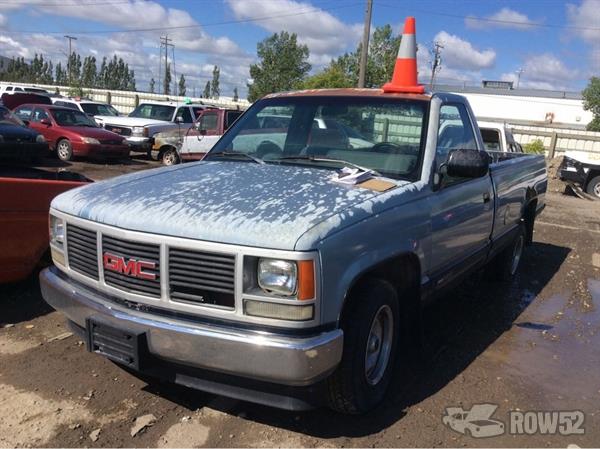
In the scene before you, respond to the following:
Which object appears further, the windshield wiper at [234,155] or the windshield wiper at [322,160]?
the windshield wiper at [234,155]

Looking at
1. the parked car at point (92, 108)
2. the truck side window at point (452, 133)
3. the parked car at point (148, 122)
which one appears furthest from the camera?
the parked car at point (92, 108)

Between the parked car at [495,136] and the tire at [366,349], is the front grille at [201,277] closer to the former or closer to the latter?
the tire at [366,349]

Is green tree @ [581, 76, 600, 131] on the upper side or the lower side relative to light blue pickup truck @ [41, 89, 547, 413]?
upper

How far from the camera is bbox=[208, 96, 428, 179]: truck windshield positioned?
3.96 meters

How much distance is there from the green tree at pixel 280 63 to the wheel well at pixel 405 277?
1635 inches

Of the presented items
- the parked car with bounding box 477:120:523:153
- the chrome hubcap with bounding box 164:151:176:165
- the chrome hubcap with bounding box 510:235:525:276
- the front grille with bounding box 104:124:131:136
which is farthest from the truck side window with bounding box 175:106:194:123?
the chrome hubcap with bounding box 510:235:525:276

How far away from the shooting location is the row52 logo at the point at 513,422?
132 inches

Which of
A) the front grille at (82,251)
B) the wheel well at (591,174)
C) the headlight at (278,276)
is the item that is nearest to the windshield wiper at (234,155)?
the front grille at (82,251)

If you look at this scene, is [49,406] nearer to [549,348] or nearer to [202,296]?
[202,296]

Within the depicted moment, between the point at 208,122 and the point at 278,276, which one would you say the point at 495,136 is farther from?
the point at 278,276

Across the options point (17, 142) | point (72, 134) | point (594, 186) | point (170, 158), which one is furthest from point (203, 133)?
point (594, 186)

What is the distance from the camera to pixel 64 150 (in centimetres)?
1617

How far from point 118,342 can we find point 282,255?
1022 mm

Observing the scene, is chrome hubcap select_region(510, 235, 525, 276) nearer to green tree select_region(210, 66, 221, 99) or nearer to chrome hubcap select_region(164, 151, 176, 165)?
chrome hubcap select_region(164, 151, 176, 165)
